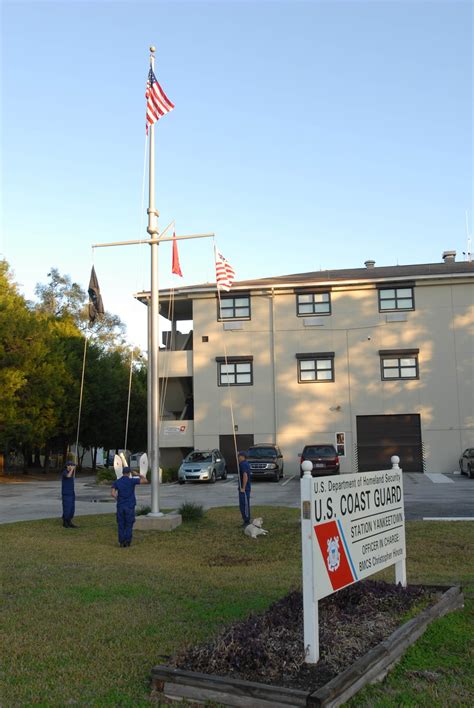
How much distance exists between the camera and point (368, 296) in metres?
37.0

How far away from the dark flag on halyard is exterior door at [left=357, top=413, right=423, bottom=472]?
847 inches

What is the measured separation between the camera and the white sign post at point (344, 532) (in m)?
5.36

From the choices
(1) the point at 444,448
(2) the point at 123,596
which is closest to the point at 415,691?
(2) the point at 123,596

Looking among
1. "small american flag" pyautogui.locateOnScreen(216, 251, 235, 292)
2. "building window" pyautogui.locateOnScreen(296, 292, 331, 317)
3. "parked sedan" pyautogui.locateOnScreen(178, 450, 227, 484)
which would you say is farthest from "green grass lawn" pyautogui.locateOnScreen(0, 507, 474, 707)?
"building window" pyautogui.locateOnScreen(296, 292, 331, 317)

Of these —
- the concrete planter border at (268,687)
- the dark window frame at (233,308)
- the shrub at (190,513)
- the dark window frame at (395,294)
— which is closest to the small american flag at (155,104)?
the shrub at (190,513)

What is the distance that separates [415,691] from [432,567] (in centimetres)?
572

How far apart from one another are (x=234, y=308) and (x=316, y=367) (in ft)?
18.1

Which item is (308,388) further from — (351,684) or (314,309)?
(351,684)

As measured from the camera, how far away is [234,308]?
3812 cm

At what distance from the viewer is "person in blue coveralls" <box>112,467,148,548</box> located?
12.8 metres

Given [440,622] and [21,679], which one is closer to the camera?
[21,679]

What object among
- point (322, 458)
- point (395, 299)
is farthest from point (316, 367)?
point (322, 458)

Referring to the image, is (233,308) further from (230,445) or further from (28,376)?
(28,376)

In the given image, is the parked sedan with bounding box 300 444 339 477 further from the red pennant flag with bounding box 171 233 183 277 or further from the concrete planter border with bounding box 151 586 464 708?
the concrete planter border with bounding box 151 586 464 708
